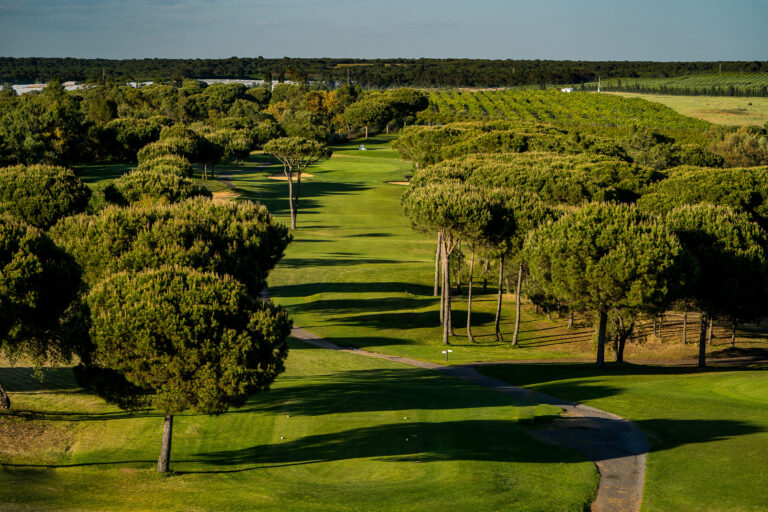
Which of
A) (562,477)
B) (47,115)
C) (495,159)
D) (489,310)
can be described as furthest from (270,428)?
(47,115)

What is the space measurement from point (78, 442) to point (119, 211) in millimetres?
17372

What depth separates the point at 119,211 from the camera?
148 feet

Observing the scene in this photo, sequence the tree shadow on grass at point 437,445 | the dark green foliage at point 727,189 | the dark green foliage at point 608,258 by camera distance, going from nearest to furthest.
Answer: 1. the tree shadow on grass at point 437,445
2. the dark green foliage at point 608,258
3. the dark green foliage at point 727,189

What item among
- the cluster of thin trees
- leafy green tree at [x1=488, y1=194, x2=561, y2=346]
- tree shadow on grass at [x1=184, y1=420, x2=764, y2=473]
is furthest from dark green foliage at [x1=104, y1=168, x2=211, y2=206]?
tree shadow on grass at [x1=184, y1=420, x2=764, y2=473]

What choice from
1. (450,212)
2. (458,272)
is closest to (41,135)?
(458,272)

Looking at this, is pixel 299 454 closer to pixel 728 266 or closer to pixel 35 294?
pixel 35 294

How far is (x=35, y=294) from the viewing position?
32.0m

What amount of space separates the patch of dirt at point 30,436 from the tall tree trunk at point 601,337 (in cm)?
3361

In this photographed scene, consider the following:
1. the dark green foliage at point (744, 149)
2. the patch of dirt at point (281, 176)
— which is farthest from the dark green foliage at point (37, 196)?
the dark green foliage at point (744, 149)

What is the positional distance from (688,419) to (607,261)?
1280 centimetres

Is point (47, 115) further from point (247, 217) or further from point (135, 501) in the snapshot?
point (135, 501)

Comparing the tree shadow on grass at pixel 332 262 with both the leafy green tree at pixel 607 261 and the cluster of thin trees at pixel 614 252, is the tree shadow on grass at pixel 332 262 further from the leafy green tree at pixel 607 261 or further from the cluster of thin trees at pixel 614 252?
the leafy green tree at pixel 607 261

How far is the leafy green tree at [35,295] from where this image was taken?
103 ft

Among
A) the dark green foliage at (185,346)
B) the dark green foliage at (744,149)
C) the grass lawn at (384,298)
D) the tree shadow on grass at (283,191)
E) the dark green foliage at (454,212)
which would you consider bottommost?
the grass lawn at (384,298)
